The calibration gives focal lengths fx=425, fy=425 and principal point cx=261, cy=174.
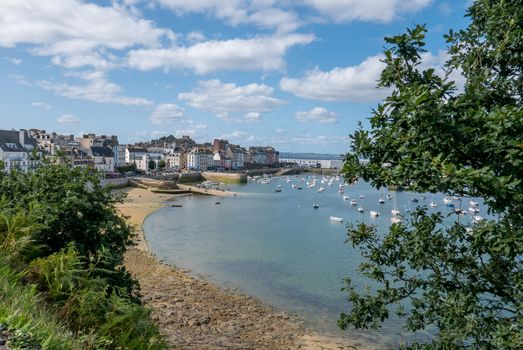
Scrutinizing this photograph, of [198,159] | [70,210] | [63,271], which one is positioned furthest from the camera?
[198,159]

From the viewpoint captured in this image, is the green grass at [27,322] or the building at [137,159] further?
the building at [137,159]

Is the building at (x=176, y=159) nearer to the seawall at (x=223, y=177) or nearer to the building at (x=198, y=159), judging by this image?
the building at (x=198, y=159)

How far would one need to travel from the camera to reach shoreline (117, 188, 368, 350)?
15.2 metres

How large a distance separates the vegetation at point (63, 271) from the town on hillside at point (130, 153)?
3322 cm

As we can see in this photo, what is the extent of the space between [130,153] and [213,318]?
4063 inches

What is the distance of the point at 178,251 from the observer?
31.5m

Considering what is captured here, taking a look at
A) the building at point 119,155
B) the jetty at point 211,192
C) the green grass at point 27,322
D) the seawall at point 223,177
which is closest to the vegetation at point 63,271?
the green grass at point 27,322

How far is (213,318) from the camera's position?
17672 mm

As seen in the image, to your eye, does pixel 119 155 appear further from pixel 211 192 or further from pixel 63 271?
pixel 63 271

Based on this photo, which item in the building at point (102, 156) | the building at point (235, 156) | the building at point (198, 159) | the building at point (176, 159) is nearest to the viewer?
the building at point (102, 156)

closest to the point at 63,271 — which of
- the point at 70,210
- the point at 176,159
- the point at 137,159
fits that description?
the point at 70,210

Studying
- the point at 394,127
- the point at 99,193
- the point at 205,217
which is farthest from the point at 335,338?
the point at 205,217

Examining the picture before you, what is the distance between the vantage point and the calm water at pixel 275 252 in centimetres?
2003

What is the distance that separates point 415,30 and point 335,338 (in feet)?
44.6
